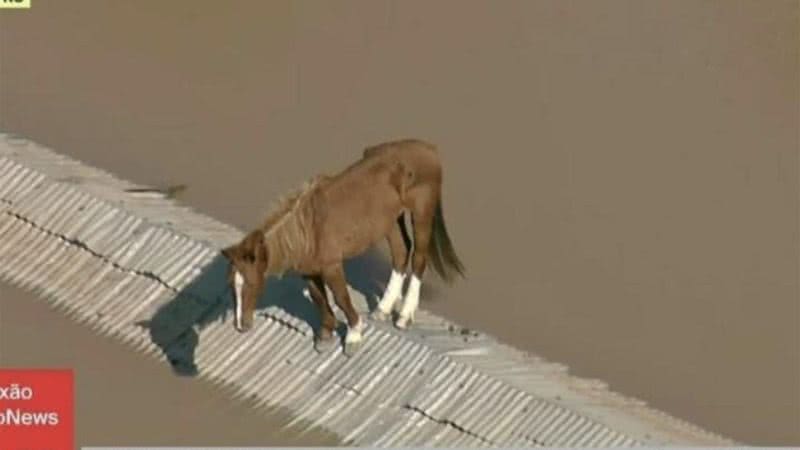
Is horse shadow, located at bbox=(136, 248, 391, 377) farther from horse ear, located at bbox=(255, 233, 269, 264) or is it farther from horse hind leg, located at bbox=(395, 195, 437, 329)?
horse ear, located at bbox=(255, 233, 269, 264)

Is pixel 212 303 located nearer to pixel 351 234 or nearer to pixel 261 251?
pixel 351 234

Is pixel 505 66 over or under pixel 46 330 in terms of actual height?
over

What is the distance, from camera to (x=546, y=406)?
38.3 feet

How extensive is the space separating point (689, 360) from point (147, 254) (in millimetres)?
3580

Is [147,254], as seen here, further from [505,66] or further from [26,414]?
[505,66]

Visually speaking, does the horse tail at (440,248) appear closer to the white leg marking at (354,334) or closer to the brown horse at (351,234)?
the brown horse at (351,234)

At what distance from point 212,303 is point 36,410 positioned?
1.88m

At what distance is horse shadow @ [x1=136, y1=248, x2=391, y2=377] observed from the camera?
42.0ft

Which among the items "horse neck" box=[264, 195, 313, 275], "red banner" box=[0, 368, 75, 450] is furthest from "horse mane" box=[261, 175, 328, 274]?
"red banner" box=[0, 368, 75, 450]

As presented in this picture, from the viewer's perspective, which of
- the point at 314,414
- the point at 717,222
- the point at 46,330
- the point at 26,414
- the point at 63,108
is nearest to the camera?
the point at 26,414

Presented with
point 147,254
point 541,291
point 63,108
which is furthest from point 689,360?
point 63,108

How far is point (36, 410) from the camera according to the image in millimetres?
11414

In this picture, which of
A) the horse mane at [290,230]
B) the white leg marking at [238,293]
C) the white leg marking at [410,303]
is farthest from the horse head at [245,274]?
the white leg marking at [410,303]

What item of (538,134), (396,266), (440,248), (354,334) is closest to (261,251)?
(354,334)
